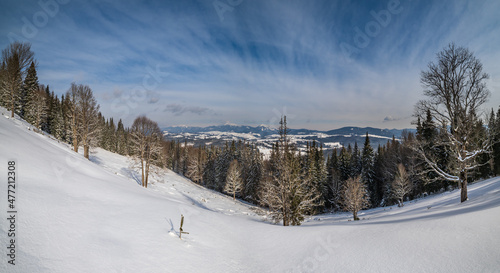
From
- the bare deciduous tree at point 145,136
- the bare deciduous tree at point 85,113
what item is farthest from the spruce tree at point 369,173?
the bare deciduous tree at point 85,113

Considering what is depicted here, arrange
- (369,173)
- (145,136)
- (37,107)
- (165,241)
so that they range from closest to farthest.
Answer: (165,241), (145,136), (37,107), (369,173)

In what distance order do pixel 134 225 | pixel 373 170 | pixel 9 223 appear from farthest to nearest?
pixel 373 170 → pixel 134 225 → pixel 9 223

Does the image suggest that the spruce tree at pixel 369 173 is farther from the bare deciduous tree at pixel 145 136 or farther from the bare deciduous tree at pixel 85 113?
the bare deciduous tree at pixel 85 113

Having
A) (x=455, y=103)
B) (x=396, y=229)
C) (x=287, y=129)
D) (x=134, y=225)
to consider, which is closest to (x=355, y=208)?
(x=287, y=129)

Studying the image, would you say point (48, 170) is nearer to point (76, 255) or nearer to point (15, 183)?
point (15, 183)

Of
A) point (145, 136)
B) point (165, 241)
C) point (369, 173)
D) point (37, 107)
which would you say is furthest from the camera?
point (369, 173)

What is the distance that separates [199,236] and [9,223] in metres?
6.11

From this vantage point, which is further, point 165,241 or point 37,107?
point 37,107

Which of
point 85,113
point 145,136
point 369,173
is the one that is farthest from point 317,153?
point 85,113

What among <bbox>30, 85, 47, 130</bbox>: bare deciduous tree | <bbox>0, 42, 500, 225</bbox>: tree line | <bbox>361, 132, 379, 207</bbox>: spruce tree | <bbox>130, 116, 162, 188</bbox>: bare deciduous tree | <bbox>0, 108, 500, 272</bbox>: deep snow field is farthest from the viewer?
<bbox>361, 132, 379, 207</bbox>: spruce tree

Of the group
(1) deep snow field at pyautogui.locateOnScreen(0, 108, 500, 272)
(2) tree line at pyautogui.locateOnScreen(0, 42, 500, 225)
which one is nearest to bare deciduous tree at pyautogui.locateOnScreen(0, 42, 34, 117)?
(2) tree line at pyautogui.locateOnScreen(0, 42, 500, 225)

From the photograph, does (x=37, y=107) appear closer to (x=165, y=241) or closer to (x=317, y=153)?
(x=165, y=241)

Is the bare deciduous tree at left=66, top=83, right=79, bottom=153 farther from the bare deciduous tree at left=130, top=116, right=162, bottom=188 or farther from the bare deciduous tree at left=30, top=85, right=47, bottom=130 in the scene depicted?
the bare deciduous tree at left=30, top=85, right=47, bottom=130

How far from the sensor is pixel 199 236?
898 cm
